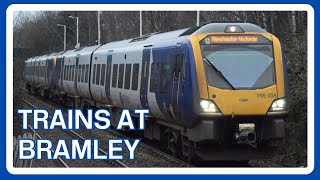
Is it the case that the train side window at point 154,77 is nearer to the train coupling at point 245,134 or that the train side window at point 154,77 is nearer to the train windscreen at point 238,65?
the train windscreen at point 238,65

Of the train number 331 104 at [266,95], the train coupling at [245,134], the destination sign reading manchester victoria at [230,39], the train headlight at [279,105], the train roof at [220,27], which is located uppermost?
the train roof at [220,27]

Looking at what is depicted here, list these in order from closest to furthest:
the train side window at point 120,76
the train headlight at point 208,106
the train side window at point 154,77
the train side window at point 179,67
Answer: the train headlight at point 208,106, the train side window at point 179,67, the train side window at point 154,77, the train side window at point 120,76

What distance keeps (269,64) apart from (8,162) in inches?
206

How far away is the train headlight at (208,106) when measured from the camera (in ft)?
34.9

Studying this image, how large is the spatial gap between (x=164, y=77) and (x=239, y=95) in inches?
97.8

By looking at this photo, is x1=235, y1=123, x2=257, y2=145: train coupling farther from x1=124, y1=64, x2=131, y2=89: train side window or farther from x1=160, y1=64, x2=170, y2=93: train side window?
x1=124, y1=64, x2=131, y2=89: train side window

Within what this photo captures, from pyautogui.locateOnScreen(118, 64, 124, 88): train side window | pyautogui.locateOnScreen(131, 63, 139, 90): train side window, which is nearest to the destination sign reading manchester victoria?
pyautogui.locateOnScreen(131, 63, 139, 90): train side window

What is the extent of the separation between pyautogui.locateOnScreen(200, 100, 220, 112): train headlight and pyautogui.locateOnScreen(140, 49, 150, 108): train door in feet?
11.6

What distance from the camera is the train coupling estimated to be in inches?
428

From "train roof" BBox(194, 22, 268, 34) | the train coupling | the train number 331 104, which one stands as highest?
"train roof" BBox(194, 22, 268, 34)

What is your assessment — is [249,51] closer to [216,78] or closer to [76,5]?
[216,78]

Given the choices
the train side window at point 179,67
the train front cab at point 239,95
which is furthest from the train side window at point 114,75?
the train front cab at point 239,95

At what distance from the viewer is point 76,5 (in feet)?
25.8

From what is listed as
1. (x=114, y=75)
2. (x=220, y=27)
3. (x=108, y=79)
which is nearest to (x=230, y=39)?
(x=220, y=27)
